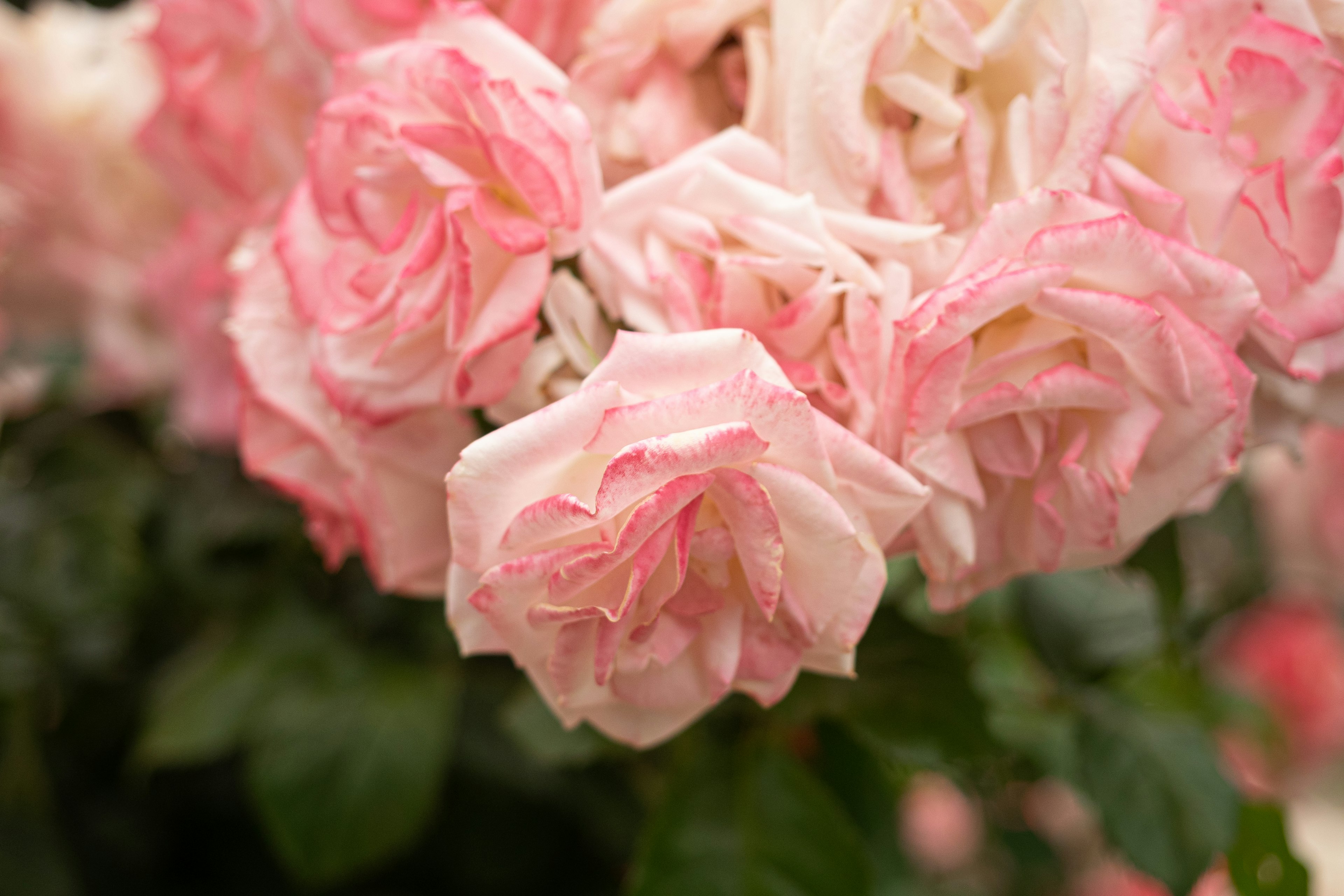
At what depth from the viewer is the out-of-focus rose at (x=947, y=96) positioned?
0.98 ft

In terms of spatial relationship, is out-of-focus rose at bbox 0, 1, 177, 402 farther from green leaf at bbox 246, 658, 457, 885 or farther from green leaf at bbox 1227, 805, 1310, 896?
green leaf at bbox 1227, 805, 1310, 896

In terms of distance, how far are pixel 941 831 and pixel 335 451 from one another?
4.46 ft

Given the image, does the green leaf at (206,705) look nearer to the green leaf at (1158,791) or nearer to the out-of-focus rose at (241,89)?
the out-of-focus rose at (241,89)

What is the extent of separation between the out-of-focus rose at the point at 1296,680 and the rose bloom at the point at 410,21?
4.44ft

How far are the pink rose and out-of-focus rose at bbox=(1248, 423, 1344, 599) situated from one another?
3.66 ft

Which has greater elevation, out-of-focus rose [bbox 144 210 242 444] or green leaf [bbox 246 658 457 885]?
out-of-focus rose [bbox 144 210 242 444]

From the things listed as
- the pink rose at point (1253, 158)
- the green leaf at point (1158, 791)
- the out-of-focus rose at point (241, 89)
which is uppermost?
the pink rose at point (1253, 158)

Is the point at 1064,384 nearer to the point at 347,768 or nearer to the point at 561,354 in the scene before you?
the point at 561,354

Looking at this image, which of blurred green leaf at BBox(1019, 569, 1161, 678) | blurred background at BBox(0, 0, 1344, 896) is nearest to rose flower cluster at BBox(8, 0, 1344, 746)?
blurred background at BBox(0, 0, 1344, 896)

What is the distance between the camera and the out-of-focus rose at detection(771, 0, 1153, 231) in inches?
11.7

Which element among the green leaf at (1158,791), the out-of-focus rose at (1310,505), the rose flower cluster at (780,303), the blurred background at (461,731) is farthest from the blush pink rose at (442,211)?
the out-of-focus rose at (1310,505)

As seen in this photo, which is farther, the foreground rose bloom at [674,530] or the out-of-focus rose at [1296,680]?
the out-of-focus rose at [1296,680]

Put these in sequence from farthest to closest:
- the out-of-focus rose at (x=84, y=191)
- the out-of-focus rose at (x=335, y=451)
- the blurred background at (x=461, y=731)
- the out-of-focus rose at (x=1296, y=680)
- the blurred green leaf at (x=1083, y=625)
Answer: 1. the out-of-focus rose at (x=1296, y=680)
2. the out-of-focus rose at (x=84, y=191)
3. the blurred green leaf at (x=1083, y=625)
4. the blurred background at (x=461, y=731)
5. the out-of-focus rose at (x=335, y=451)

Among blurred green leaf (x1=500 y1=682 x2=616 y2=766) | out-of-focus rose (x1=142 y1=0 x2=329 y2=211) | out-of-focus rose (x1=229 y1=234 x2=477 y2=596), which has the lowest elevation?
blurred green leaf (x1=500 y1=682 x2=616 y2=766)
